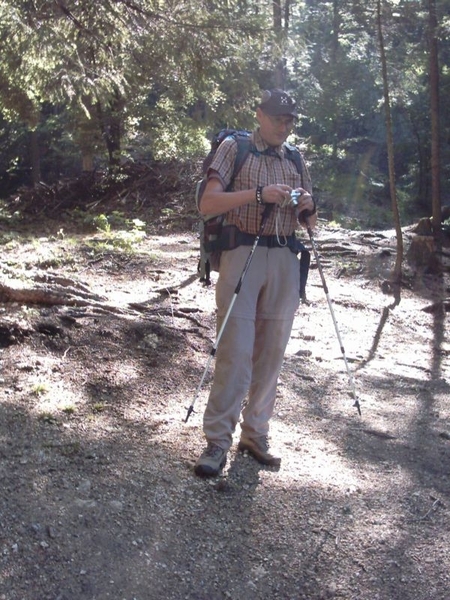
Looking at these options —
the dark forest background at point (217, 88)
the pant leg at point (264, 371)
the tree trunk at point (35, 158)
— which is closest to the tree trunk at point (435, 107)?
the dark forest background at point (217, 88)

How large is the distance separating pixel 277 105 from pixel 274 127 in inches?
5.1

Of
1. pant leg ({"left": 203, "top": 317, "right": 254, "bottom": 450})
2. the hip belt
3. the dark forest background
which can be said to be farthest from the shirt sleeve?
the dark forest background

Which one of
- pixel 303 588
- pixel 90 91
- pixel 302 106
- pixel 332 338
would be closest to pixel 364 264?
pixel 332 338

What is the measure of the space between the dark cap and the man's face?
22mm

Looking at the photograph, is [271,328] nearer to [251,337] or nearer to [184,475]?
[251,337]

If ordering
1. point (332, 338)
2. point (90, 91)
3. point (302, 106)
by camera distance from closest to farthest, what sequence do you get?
point (90, 91) < point (332, 338) < point (302, 106)

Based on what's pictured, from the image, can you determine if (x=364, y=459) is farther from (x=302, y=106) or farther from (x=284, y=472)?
(x=302, y=106)

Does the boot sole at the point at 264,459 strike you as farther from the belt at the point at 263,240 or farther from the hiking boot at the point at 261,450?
the belt at the point at 263,240

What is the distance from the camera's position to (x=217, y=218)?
4.26 m

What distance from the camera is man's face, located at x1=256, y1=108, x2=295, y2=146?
4.14m

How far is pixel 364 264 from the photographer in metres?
14.6

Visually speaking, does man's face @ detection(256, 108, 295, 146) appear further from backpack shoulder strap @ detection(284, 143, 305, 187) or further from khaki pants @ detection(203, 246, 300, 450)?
khaki pants @ detection(203, 246, 300, 450)

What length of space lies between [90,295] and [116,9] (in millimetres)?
3199

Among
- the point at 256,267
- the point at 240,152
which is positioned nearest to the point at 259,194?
the point at 240,152
